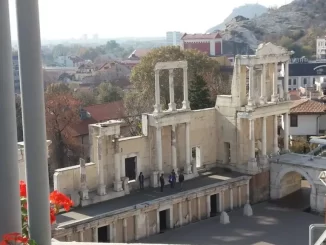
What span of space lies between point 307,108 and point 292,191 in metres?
10.2

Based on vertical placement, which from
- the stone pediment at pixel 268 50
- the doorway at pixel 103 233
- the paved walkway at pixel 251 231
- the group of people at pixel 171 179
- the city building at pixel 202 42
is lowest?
the paved walkway at pixel 251 231

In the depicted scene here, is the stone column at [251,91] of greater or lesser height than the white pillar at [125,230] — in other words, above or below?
above

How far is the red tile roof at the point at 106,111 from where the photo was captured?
140 feet

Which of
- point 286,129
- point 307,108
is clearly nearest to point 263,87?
point 286,129

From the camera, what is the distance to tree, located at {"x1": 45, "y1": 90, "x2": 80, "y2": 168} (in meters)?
35.8

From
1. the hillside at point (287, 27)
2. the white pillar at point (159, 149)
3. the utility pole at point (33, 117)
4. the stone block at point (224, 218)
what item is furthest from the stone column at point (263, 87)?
the hillside at point (287, 27)

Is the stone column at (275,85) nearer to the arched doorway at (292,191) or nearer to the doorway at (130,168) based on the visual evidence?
the arched doorway at (292,191)

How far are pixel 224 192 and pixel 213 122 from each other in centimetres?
466

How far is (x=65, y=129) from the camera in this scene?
37156 millimetres

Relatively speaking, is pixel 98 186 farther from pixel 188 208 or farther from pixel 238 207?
pixel 238 207

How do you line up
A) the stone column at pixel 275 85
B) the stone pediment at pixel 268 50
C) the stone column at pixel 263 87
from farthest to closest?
1. the stone column at pixel 275 85
2. the stone column at pixel 263 87
3. the stone pediment at pixel 268 50

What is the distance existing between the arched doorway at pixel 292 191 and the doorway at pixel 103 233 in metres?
10.00

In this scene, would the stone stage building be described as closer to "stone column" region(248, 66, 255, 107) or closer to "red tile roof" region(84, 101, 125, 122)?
"stone column" region(248, 66, 255, 107)

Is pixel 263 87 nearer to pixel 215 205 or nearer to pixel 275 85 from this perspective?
pixel 275 85
